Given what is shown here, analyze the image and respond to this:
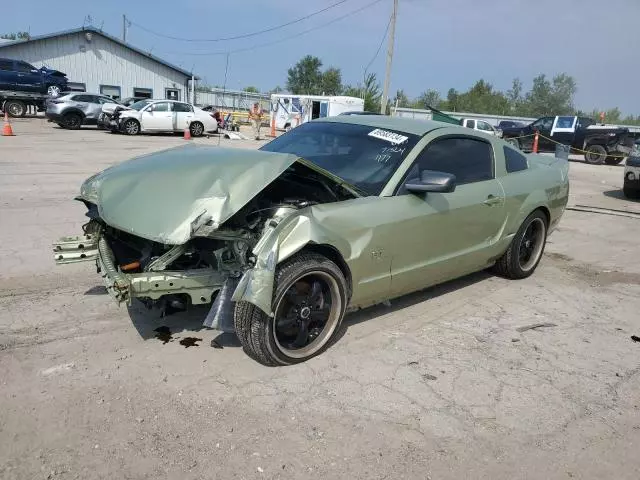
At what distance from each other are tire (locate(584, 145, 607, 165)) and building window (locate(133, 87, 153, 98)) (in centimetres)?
2866

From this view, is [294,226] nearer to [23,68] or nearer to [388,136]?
[388,136]

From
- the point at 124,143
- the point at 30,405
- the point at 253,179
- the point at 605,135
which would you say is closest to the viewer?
the point at 30,405

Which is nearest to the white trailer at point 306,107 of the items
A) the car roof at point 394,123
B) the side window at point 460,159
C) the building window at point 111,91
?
the building window at point 111,91

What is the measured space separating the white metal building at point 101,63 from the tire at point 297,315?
3330cm

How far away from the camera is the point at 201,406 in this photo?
9.63ft

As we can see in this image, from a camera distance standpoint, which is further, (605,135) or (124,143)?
(605,135)

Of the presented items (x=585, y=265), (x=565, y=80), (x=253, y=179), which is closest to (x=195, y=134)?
(x=585, y=265)

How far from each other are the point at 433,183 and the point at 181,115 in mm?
21240

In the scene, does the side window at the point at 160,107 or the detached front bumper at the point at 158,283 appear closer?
the detached front bumper at the point at 158,283

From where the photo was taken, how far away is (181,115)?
23234 mm

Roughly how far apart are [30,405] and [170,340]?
980 mm

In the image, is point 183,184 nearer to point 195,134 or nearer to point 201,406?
point 201,406

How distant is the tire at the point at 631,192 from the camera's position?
11.7 m

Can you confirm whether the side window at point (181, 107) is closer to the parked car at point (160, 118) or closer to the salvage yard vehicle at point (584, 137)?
the parked car at point (160, 118)
